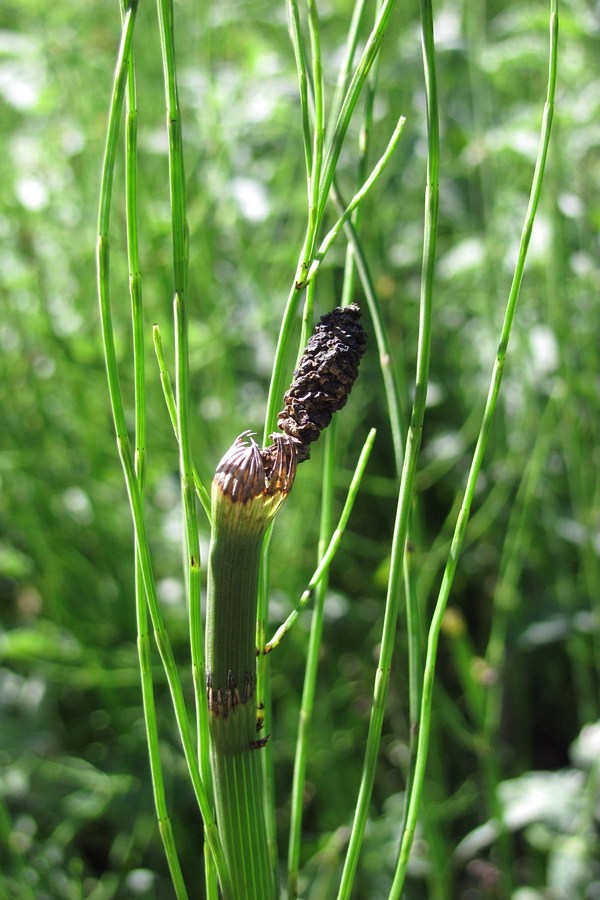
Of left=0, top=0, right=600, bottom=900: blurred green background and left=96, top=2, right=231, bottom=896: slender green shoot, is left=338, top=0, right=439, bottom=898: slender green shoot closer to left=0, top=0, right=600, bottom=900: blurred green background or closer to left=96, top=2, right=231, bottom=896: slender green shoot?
left=96, top=2, right=231, bottom=896: slender green shoot

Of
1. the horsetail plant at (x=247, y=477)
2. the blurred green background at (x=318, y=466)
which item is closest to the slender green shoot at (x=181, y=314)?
the horsetail plant at (x=247, y=477)

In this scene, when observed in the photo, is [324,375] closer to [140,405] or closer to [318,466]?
[140,405]

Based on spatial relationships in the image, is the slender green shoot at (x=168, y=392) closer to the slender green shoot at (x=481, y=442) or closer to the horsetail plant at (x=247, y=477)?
the horsetail plant at (x=247, y=477)

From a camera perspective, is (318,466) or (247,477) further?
(318,466)

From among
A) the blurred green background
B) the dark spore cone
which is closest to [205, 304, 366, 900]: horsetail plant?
the dark spore cone

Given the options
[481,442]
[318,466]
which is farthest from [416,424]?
[318,466]
